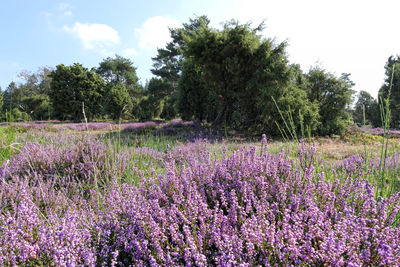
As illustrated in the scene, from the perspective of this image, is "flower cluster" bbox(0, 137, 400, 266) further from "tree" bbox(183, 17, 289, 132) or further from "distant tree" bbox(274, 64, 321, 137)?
"tree" bbox(183, 17, 289, 132)

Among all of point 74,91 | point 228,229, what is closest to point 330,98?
point 228,229

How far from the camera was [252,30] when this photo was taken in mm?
11805

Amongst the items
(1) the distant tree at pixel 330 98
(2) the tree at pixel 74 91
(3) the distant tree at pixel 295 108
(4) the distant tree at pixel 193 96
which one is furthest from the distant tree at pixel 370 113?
(2) the tree at pixel 74 91

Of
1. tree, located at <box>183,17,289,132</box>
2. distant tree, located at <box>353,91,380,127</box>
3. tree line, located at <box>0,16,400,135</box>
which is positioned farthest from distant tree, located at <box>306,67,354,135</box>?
distant tree, located at <box>353,91,380,127</box>

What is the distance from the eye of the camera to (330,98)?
39.8 ft

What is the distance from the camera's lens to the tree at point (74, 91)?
2395 cm

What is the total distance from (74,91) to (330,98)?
80.1ft

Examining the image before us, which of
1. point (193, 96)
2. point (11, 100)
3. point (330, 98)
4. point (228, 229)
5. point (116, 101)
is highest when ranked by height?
point (116, 101)

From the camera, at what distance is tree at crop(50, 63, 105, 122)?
24.0 metres

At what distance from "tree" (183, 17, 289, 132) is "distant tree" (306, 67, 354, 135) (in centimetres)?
260

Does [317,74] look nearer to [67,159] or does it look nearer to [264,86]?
[264,86]

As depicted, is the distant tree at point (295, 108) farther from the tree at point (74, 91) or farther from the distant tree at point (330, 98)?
the tree at point (74, 91)

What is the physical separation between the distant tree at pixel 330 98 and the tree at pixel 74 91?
2129cm

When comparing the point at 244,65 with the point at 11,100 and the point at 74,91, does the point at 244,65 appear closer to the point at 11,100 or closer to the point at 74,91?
the point at 11,100
